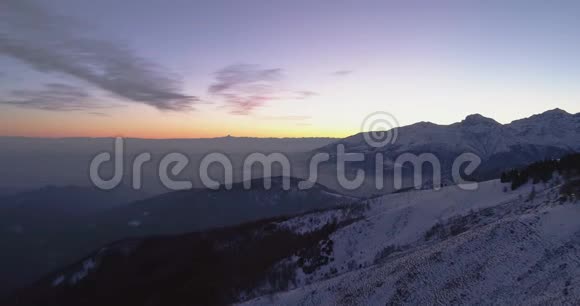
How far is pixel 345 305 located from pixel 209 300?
6273 centimetres

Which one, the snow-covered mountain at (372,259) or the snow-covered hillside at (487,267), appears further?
the snow-covered mountain at (372,259)

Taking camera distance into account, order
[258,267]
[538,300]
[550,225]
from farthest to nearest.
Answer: [258,267] → [550,225] → [538,300]

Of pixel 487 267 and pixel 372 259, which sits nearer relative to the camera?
pixel 487 267

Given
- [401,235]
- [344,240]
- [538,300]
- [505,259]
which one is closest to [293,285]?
[344,240]

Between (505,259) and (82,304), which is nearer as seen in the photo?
(505,259)

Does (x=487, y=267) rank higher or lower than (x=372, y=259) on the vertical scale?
higher

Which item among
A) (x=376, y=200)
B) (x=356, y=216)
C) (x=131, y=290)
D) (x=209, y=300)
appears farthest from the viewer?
(x=131, y=290)

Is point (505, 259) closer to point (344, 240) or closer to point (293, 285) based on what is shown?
point (293, 285)

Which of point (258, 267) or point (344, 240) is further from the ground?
point (344, 240)

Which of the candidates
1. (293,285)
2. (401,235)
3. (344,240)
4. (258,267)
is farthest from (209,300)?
(401,235)

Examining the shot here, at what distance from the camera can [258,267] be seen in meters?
103

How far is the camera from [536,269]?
29.6 m

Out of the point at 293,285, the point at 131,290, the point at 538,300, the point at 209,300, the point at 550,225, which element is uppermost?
the point at 550,225

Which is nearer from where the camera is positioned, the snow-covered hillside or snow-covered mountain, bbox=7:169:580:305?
the snow-covered hillside
